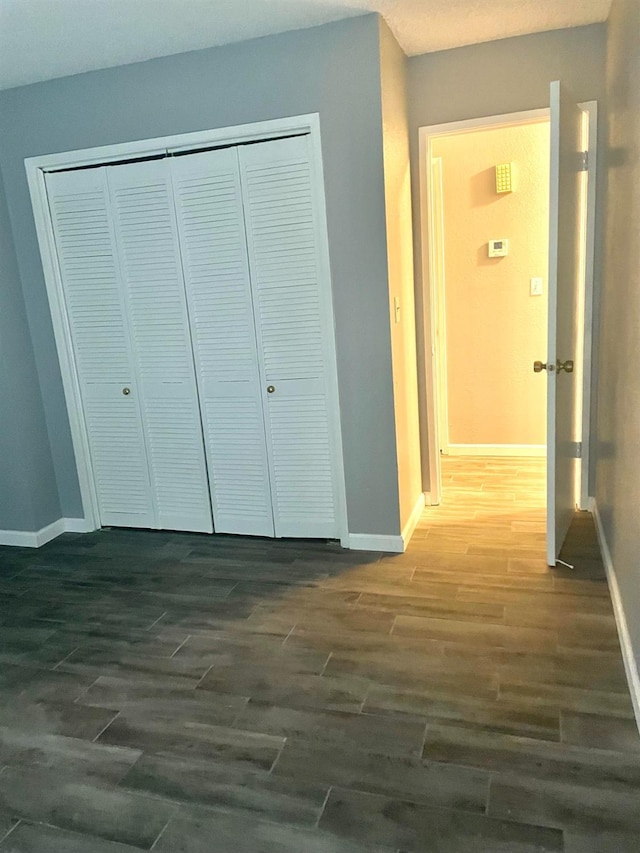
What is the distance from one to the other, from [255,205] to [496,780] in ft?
8.18

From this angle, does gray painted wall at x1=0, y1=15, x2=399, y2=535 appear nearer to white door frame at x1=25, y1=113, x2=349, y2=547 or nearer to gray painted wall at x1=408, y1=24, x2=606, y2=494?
white door frame at x1=25, y1=113, x2=349, y2=547

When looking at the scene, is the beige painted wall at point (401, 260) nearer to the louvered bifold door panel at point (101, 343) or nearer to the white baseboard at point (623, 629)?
the white baseboard at point (623, 629)

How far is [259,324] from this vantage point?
121 inches

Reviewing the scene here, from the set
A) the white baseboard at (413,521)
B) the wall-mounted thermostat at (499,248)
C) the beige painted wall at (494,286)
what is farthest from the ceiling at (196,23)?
the white baseboard at (413,521)

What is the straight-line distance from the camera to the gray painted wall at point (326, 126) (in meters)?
2.67

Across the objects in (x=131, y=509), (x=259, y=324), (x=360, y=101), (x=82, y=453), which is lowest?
(x=131, y=509)

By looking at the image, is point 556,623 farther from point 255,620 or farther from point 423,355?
point 423,355

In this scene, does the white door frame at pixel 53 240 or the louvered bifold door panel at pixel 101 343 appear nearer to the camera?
the white door frame at pixel 53 240

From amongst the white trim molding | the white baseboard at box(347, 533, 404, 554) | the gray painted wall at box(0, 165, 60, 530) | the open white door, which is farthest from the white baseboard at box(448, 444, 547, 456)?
the gray painted wall at box(0, 165, 60, 530)

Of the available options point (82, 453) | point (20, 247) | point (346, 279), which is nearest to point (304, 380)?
point (346, 279)

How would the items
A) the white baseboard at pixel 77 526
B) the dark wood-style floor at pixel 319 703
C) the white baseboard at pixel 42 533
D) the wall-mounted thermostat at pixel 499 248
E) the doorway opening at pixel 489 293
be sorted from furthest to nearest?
the wall-mounted thermostat at pixel 499 248 < the doorway opening at pixel 489 293 < the white baseboard at pixel 77 526 < the white baseboard at pixel 42 533 < the dark wood-style floor at pixel 319 703

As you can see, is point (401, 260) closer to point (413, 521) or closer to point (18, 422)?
point (413, 521)

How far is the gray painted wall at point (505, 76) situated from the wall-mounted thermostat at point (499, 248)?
1158mm

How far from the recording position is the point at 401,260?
309cm
